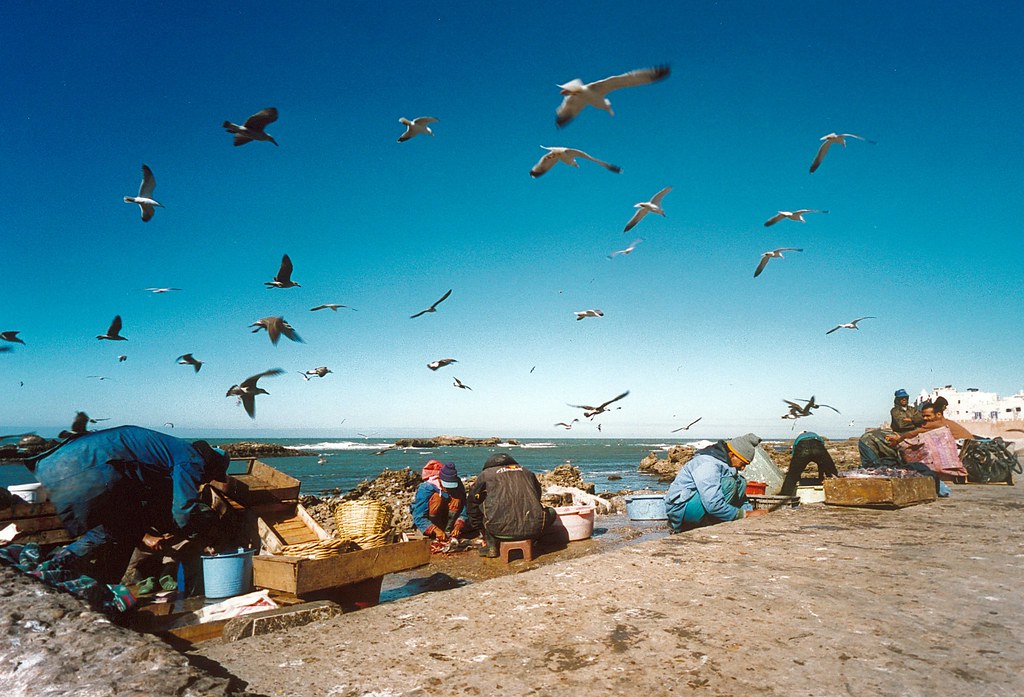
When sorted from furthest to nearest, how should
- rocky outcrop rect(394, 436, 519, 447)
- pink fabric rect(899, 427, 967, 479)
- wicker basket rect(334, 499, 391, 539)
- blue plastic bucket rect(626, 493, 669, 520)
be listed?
rocky outcrop rect(394, 436, 519, 447) < pink fabric rect(899, 427, 967, 479) < blue plastic bucket rect(626, 493, 669, 520) < wicker basket rect(334, 499, 391, 539)

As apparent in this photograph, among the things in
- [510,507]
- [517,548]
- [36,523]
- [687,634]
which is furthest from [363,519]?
[687,634]

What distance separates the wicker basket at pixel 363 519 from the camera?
5250mm

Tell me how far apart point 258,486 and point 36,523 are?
65.6 inches

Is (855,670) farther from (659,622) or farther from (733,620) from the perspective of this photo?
(659,622)

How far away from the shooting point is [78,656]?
7.13ft

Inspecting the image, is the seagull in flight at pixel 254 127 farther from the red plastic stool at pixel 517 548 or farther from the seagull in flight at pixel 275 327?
the red plastic stool at pixel 517 548

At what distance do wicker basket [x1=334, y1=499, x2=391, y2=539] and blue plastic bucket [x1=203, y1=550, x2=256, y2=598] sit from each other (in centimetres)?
123

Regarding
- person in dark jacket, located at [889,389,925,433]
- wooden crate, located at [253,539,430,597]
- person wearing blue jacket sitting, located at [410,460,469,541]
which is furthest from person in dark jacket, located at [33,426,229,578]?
person in dark jacket, located at [889,389,925,433]

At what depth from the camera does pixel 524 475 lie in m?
6.87

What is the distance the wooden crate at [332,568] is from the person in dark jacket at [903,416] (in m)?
9.51

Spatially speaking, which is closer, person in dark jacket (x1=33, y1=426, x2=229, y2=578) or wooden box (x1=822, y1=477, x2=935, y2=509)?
person in dark jacket (x1=33, y1=426, x2=229, y2=578)

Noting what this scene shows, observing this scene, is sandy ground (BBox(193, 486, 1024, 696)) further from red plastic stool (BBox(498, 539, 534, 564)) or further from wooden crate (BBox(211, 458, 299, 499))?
red plastic stool (BBox(498, 539, 534, 564))

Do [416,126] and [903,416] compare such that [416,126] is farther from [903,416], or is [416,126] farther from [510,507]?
[903,416]

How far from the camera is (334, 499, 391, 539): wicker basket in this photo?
5.25m
